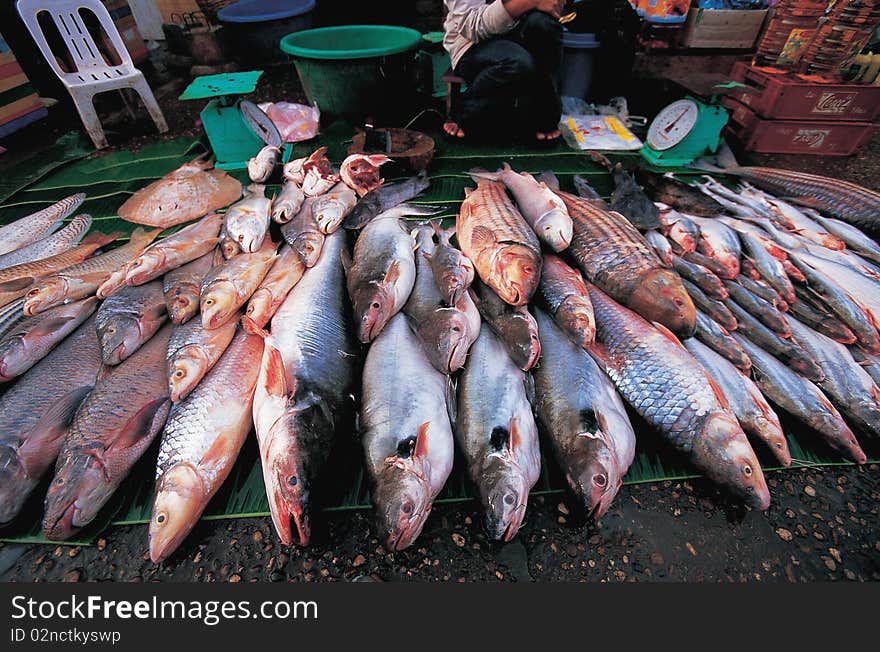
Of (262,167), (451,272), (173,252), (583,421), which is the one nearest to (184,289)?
(173,252)

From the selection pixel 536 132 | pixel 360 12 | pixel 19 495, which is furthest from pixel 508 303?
pixel 360 12

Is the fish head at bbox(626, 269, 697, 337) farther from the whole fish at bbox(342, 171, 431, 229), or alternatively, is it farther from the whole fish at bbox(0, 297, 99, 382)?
the whole fish at bbox(0, 297, 99, 382)

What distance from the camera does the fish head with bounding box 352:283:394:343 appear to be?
8.64 ft

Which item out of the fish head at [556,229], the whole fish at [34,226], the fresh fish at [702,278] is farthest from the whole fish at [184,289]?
the fresh fish at [702,278]

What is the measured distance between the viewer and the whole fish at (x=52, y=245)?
3820mm

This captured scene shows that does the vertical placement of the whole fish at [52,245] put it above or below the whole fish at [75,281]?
below

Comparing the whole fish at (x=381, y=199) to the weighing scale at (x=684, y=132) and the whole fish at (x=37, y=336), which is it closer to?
the whole fish at (x=37, y=336)

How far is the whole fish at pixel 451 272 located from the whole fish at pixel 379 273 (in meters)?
0.21

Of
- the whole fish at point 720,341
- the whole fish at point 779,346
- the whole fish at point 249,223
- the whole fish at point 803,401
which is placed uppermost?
the whole fish at point 249,223

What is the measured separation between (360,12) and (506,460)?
1046cm

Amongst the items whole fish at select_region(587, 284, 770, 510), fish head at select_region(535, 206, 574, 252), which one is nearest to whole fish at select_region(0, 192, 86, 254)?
fish head at select_region(535, 206, 574, 252)

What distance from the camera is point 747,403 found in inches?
97.1

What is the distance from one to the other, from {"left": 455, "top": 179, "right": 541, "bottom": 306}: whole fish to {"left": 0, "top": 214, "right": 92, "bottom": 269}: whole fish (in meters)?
3.86

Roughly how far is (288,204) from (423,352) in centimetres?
215
